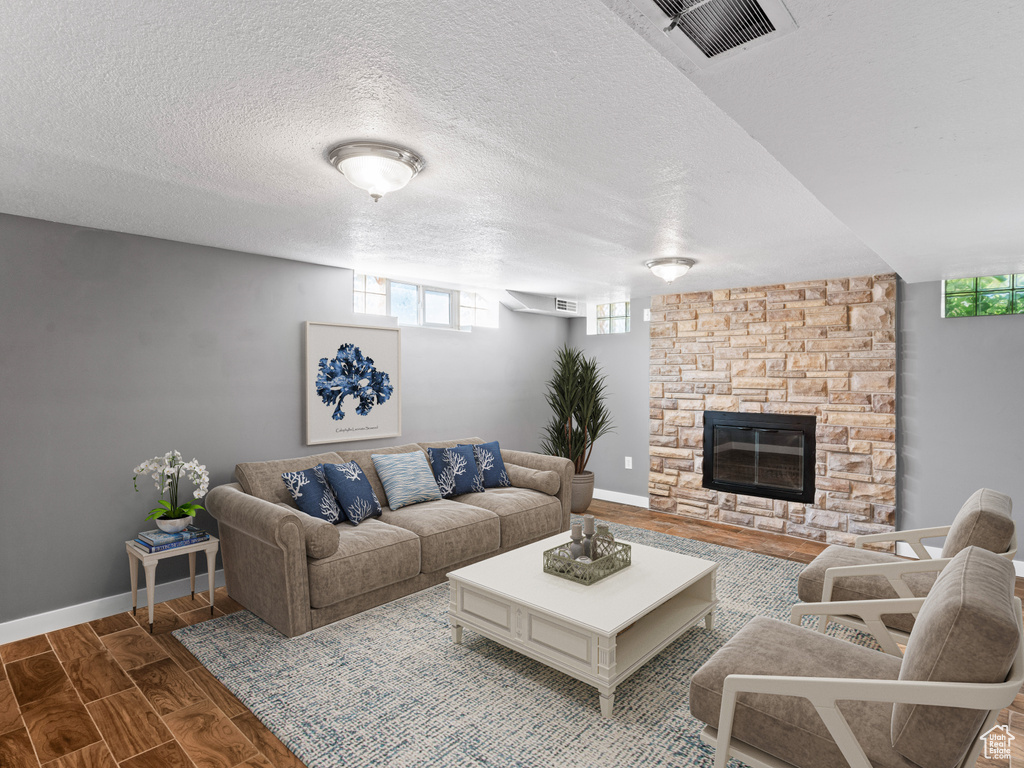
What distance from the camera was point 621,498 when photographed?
6180 mm

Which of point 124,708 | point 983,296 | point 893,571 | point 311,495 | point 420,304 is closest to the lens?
point 124,708

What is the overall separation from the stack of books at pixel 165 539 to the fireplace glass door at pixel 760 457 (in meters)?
4.46

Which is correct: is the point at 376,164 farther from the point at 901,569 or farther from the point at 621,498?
the point at 621,498

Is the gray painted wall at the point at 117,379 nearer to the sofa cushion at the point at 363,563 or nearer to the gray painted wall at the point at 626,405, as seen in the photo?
the sofa cushion at the point at 363,563

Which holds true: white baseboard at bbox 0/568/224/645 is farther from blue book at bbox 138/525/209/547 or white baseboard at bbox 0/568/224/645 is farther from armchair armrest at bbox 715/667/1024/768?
armchair armrest at bbox 715/667/1024/768

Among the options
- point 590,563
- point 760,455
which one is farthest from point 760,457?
point 590,563

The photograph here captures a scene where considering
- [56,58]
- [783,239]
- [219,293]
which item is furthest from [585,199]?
[219,293]

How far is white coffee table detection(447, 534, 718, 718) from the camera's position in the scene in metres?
2.35

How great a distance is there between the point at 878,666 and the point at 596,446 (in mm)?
4568

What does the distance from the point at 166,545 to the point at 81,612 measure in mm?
673

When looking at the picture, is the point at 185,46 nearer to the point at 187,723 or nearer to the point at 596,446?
the point at 187,723

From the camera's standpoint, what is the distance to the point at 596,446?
638 cm

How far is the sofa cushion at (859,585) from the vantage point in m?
2.48

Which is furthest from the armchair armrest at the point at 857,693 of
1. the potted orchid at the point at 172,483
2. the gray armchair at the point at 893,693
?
the potted orchid at the point at 172,483
